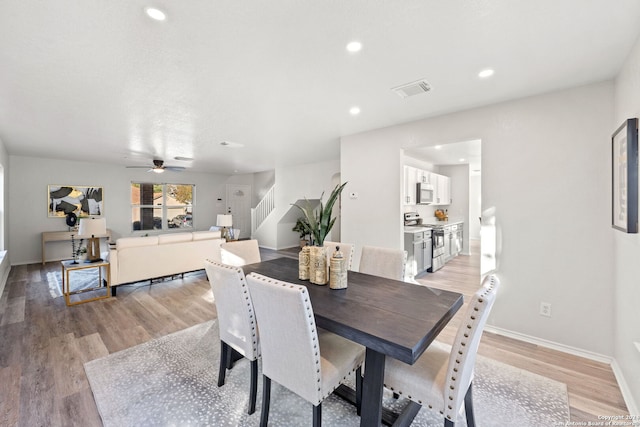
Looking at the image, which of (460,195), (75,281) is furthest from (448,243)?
(75,281)

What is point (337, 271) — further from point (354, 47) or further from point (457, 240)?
point (457, 240)

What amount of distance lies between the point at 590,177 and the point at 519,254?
0.92m

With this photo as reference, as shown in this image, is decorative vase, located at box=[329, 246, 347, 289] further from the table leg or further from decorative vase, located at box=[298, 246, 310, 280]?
the table leg

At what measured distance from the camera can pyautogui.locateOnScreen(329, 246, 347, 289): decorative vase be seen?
6.31ft

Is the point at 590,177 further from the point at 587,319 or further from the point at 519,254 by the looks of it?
the point at 587,319

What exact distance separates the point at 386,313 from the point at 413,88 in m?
2.13

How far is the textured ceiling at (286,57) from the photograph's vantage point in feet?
5.08

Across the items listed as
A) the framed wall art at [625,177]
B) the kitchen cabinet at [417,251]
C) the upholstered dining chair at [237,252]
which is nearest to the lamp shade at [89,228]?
the upholstered dining chair at [237,252]

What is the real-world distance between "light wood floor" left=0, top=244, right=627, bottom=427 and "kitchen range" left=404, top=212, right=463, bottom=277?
0.54m

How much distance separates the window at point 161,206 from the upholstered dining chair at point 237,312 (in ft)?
25.1

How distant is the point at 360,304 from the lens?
1.68 metres

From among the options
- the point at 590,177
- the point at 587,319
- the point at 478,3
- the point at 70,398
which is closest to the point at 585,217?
the point at 590,177

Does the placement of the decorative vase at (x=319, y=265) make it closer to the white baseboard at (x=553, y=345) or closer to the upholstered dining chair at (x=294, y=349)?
the upholstered dining chair at (x=294, y=349)

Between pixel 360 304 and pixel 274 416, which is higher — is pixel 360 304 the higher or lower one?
the higher one
